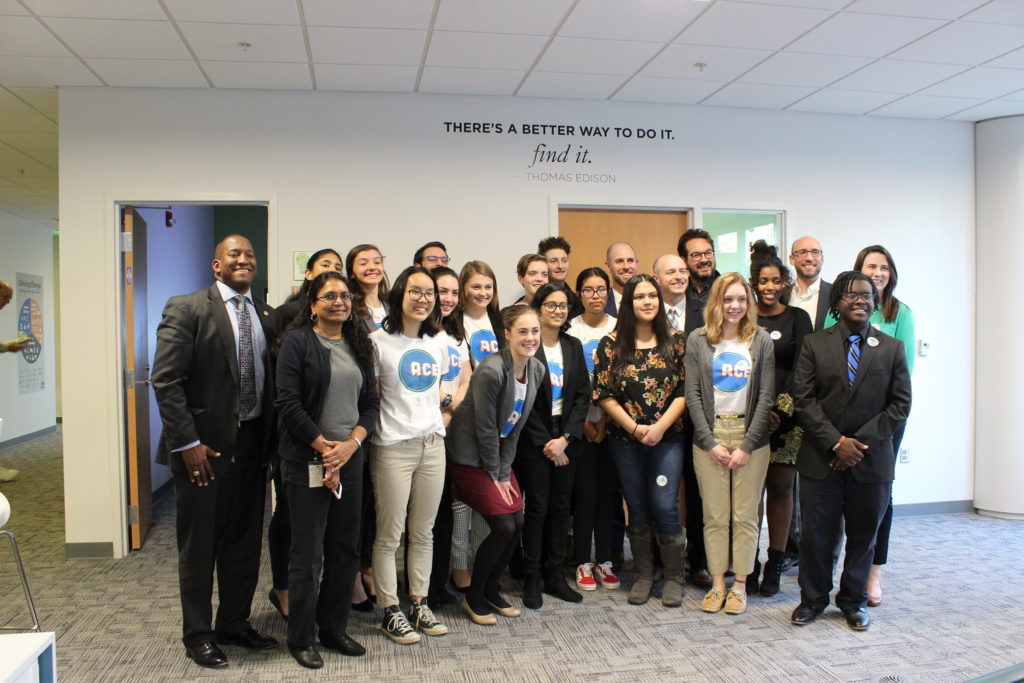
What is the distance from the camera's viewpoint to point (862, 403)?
9.91ft

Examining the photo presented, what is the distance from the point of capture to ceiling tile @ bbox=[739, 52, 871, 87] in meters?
4.04

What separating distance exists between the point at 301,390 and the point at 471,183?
2.40 m

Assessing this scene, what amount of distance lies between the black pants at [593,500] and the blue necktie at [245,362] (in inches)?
62.1

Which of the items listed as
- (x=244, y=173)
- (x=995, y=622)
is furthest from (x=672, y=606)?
(x=244, y=173)

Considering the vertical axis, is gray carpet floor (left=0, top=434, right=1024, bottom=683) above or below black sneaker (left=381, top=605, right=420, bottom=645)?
below

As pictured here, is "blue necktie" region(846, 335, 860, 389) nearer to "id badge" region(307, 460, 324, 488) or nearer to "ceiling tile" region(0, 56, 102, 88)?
"id badge" region(307, 460, 324, 488)

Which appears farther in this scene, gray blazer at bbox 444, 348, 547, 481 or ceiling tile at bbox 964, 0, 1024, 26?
ceiling tile at bbox 964, 0, 1024, 26

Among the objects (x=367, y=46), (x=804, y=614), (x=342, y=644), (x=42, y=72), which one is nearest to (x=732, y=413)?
(x=804, y=614)

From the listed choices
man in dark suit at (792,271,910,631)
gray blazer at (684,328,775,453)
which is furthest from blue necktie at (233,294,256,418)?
man in dark suit at (792,271,910,631)

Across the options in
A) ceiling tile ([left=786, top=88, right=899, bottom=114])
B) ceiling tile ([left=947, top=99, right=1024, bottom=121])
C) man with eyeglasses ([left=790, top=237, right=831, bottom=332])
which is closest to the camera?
man with eyeglasses ([left=790, top=237, right=831, bottom=332])

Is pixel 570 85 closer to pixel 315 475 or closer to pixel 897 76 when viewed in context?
pixel 897 76

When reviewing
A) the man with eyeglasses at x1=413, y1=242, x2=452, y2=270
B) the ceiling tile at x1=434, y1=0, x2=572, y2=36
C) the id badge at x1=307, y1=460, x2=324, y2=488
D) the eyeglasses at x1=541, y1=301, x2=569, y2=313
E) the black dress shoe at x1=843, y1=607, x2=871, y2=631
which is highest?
the ceiling tile at x1=434, y1=0, x2=572, y2=36

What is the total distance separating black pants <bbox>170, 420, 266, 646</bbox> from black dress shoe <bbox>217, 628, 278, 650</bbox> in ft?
0.08

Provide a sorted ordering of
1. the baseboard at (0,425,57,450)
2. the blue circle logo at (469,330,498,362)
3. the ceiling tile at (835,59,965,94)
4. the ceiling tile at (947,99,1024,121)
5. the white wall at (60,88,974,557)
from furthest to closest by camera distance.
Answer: the baseboard at (0,425,57,450), the ceiling tile at (947,99,1024,121), the white wall at (60,88,974,557), the ceiling tile at (835,59,965,94), the blue circle logo at (469,330,498,362)
